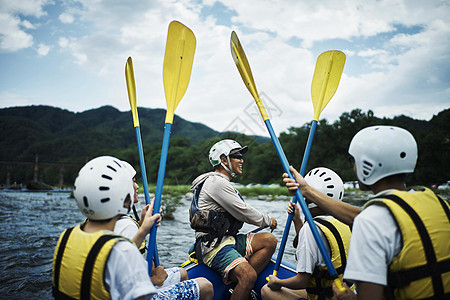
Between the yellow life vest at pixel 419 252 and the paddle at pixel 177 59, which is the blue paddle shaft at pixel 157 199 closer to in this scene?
the paddle at pixel 177 59

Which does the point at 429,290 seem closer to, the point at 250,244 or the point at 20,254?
the point at 250,244

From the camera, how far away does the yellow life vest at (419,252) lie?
1488 millimetres

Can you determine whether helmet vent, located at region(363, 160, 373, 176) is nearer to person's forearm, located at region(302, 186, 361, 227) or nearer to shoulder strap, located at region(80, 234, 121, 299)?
person's forearm, located at region(302, 186, 361, 227)

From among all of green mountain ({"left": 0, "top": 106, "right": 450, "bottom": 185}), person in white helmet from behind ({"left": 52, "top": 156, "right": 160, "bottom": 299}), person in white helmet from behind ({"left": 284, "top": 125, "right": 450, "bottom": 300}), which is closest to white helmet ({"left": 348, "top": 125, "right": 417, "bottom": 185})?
person in white helmet from behind ({"left": 284, "top": 125, "right": 450, "bottom": 300})

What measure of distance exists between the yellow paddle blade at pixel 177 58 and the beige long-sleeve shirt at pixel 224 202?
0.92 meters

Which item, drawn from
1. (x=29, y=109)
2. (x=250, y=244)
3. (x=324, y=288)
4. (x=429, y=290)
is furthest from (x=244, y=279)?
(x=29, y=109)

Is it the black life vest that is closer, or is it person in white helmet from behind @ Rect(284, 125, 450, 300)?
person in white helmet from behind @ Rect(284, 125, 450, 300)

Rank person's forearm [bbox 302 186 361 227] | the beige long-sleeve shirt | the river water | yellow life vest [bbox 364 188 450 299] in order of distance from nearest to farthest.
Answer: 1. yellow life vest [bbox 364 188 450 299]
2. person's forearm [bbox 302 186 361 227]
3. the beige long-sleeve shirt
4. the river water

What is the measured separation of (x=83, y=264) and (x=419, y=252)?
1.56 metres

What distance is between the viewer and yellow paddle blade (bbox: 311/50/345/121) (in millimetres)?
3322

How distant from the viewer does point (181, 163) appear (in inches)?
1804

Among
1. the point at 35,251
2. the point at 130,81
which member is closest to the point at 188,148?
the point at 35,251

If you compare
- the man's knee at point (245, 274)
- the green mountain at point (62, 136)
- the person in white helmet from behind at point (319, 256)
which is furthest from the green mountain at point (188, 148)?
the person in white helmet from behind at point (319, 256)

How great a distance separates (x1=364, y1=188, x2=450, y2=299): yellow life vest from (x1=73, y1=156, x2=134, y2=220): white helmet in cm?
134
